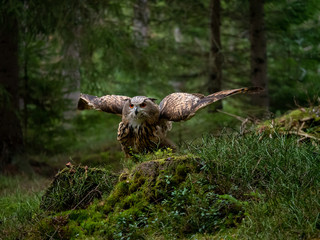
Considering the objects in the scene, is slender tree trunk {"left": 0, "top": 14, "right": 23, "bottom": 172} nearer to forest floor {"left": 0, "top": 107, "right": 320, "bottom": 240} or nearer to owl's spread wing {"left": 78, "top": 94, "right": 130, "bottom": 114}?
owl's spread wing {"left": 78, "top": 94, "right": 130, "bottom": 114}

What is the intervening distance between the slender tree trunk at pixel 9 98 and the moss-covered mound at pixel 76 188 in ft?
19.1

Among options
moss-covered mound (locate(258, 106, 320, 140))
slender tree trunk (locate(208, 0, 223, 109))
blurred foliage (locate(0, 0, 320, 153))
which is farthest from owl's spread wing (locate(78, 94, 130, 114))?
slender tree trunk (locate(208, 0, 223, 109))

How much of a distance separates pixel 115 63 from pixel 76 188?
21.9 ft

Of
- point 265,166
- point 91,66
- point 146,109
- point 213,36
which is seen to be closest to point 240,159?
point 265,166

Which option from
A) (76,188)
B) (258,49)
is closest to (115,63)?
(258,49)

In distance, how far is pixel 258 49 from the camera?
10758mm

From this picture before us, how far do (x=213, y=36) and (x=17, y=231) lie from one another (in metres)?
7.71

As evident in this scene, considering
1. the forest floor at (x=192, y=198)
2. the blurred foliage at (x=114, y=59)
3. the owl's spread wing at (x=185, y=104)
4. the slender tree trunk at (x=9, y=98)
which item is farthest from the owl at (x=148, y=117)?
the slender tree trunk at (x=9, y=98)

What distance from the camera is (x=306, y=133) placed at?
662 cm

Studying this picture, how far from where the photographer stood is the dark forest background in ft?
34.5

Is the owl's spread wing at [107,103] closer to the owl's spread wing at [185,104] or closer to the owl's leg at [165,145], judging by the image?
the owl's spread wing at [185,104]

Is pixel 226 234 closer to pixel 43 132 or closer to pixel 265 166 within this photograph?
pixel 265 166

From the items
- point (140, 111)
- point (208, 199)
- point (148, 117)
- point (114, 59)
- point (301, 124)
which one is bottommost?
point (208, 199)

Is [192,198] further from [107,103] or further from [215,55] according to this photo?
[215,55]
